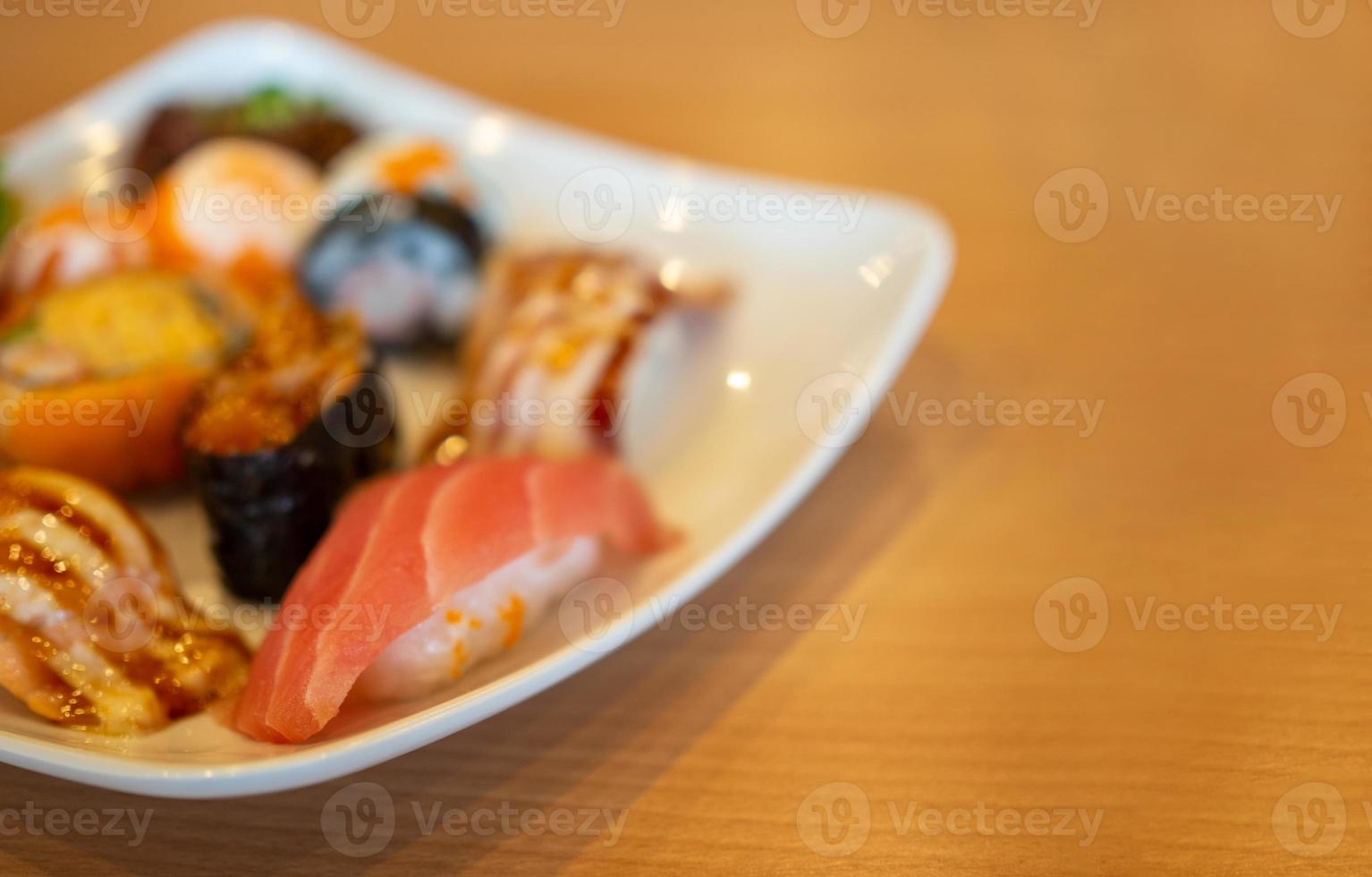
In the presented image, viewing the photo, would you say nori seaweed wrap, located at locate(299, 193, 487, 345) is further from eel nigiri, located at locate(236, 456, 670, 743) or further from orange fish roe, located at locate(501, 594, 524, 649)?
orange fish roe, located at locate(501, 594, 524, 649)

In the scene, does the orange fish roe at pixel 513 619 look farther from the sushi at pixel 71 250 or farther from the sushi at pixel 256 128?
the sushi at pixel 256 128

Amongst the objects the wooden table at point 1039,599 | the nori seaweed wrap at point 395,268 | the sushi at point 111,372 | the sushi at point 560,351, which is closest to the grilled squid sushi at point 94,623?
the wooden table at point 1039,599

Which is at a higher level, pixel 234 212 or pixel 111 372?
pixel 234 212

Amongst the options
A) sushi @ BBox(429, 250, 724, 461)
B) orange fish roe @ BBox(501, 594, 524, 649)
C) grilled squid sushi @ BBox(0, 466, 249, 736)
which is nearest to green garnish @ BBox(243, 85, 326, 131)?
sushi @ BBox(429, 250, 724, 461)

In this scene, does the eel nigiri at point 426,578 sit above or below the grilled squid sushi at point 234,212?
below

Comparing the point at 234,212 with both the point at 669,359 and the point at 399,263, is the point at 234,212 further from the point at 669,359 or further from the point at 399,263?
the point at 669,359

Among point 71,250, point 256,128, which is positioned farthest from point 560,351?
point 256,128
